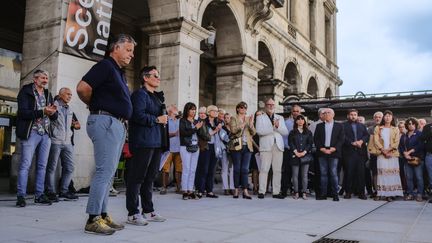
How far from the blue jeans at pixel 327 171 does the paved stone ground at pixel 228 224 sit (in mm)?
1617

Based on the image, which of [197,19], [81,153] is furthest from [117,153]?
[197,19]

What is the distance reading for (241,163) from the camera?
8414 mm

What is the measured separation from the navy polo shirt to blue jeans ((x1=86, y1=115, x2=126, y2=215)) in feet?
0.36

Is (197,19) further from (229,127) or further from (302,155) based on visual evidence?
(302,155)

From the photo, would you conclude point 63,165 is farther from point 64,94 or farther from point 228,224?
point 228,224

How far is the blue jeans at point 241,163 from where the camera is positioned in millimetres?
8237

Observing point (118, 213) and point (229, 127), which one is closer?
point (118, 213)

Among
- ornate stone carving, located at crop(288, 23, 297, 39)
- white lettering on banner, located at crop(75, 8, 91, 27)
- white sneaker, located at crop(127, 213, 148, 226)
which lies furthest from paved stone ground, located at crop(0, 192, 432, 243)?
ornate stone carving, located at crop(288, 23, 297, 39)

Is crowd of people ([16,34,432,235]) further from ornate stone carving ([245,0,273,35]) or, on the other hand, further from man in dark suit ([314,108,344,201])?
ornate stone carving ([245,0,273,35])

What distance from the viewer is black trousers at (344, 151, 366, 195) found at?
8.62 metres

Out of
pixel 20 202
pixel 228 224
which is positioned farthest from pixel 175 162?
pixel 228 224

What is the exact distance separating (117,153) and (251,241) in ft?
5.16

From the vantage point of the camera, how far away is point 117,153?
161 inches

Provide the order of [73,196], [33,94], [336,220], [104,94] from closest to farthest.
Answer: [104,94] < [336,220] < [33,94] < [73,196]
